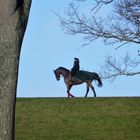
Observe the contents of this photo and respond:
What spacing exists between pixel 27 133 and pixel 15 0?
985 cm

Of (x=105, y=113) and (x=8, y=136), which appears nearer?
(x=8, y=136)

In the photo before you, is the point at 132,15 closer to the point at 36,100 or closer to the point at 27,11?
the point at 36,100

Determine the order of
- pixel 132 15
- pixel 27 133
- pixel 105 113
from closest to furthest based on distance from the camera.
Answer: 1. pixel 27 133
2. pixel 105 113
3. pixel 132 15

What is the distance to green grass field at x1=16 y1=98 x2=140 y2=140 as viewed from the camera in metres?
18.6

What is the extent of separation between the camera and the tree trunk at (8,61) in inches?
372

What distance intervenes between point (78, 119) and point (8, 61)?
1100 centimetres

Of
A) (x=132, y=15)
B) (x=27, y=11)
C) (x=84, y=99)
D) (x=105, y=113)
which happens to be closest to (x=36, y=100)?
(x=84, y=99)

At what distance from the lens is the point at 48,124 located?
65.1ft

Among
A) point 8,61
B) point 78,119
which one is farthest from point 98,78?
point 8,61

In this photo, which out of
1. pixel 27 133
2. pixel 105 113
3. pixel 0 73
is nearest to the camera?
pixel 0 73

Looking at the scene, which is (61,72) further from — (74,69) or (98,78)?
(98,78)

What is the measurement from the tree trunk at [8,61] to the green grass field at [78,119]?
28.2 feet

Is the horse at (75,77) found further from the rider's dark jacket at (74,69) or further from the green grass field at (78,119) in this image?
the green grass field at (78,119)

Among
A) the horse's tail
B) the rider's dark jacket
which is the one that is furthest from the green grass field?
the rider's dark jacket
